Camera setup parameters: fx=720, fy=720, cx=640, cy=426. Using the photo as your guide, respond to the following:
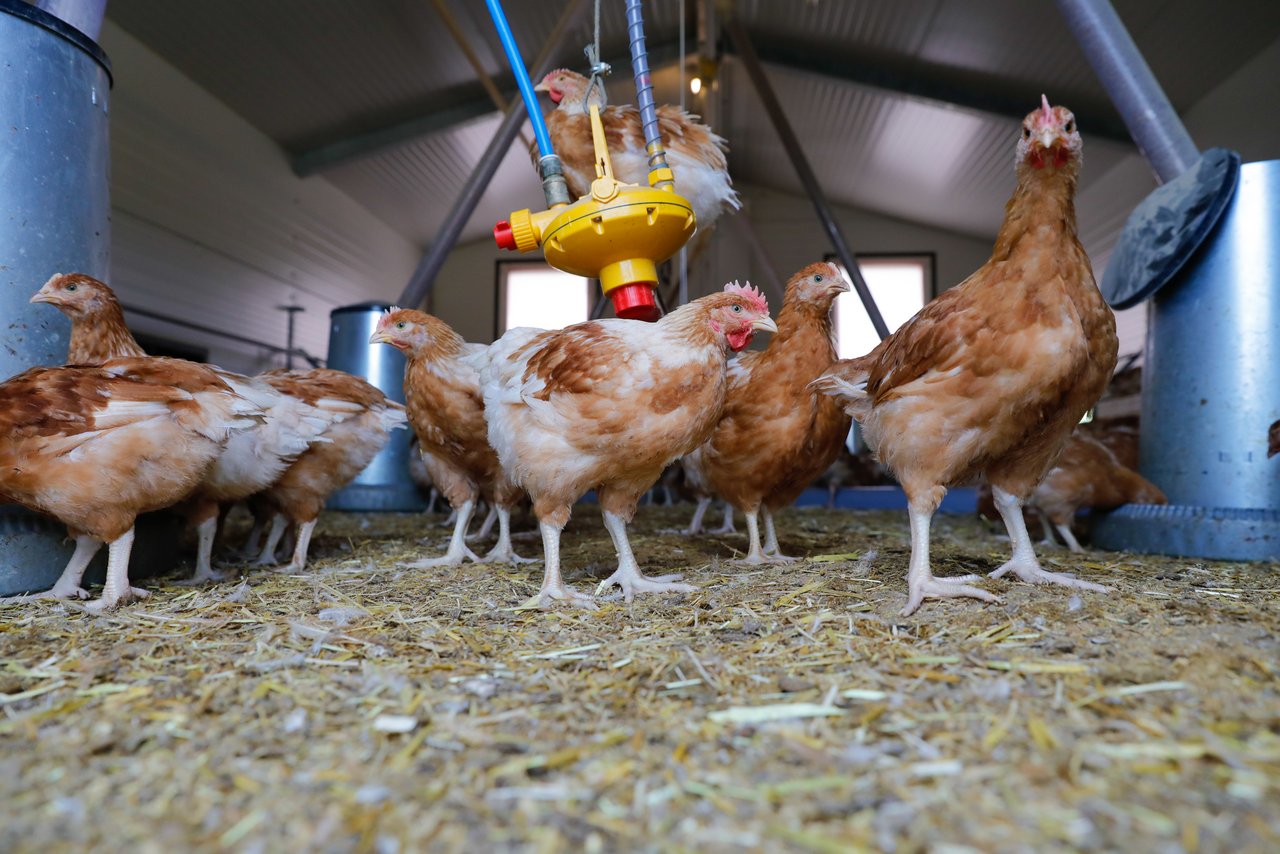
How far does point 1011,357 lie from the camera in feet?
6.75

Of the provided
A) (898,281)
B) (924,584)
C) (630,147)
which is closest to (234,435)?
(630,147)

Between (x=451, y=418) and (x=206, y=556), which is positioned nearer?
(x=206, y=556)

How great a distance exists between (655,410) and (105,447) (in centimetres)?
176

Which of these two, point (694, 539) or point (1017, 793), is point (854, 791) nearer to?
point (1017, 793)

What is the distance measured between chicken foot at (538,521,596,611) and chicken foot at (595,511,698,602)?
0.12 meters

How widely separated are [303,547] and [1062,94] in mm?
8518

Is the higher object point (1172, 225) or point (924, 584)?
point (1172, 225)

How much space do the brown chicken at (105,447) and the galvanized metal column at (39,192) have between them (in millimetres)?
145

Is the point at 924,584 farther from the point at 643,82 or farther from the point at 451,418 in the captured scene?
the point at 451,418

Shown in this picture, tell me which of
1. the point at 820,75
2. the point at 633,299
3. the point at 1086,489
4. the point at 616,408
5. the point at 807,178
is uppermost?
the point at 820,75

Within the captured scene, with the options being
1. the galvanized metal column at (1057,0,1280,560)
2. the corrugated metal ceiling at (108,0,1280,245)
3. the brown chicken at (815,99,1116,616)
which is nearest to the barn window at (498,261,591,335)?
the corrugated metal ceiling at (108,0,1280,245)

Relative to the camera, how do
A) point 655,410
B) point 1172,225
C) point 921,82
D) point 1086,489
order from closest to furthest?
point 655,410
point 1172,225
point 1086,489
point 921,82

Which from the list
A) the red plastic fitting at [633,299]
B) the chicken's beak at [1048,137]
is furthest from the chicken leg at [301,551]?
the chicken's beak at [1048,137]

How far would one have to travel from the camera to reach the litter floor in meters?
1.00
